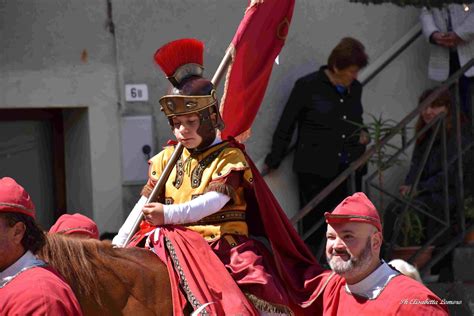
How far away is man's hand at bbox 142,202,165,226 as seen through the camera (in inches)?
243

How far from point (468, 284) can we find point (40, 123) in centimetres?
368

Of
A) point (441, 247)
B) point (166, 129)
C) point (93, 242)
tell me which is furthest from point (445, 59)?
point (93, 242)

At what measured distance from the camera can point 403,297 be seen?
5.14m

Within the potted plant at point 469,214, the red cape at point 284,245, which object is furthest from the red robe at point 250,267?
the potted plant at point 469,214

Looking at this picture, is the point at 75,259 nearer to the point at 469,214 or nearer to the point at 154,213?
the point at 154,213

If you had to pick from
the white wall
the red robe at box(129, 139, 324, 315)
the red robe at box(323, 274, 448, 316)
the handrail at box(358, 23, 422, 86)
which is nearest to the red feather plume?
the red robe at box(129, 139, 324, 315)

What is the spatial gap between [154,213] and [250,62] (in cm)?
136

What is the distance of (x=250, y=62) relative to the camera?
7.12 metres

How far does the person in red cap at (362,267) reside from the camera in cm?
523

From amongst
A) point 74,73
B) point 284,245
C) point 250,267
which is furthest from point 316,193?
point 250,267

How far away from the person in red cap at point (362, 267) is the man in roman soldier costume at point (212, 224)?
736 mm

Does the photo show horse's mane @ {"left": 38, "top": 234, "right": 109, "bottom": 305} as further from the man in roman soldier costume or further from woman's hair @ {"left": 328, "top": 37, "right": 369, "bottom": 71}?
woman's hair @ {"left": 328, "top": 37, "right": 369, "bottom": 71}

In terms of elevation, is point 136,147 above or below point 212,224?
above

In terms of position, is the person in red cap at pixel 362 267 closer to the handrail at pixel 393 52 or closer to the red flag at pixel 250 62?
the red flag at pixel 250 62
